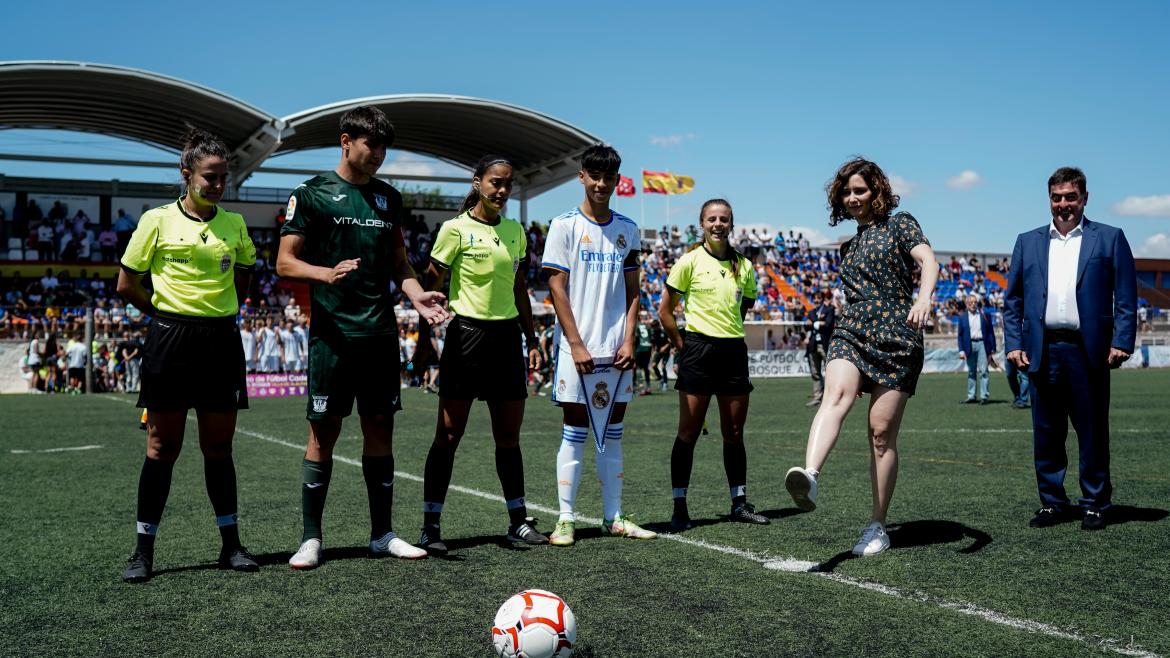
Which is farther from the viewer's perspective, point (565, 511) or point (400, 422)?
point (400, 422)

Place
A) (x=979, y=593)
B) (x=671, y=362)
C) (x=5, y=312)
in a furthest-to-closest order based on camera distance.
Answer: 1. (x=671, y=362)
2. (x=5, y=312)
3. (x=979, y=593)

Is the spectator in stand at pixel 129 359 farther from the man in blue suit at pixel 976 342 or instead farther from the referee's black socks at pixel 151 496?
the referee's black socks at pixel 151 496

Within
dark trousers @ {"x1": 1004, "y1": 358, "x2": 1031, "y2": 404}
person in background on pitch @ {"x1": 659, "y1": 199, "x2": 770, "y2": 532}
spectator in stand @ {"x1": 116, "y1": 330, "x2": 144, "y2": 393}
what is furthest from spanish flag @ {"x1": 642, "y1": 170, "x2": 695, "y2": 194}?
person in background on pitch @ {"x1": 659, "y1": 199, "x2": 770, "y2": 532}

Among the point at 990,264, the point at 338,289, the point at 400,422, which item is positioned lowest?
the point at 400,422

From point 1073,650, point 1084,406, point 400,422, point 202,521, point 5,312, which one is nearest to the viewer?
point 1073,650

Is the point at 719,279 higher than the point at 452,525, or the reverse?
the point at 719,279

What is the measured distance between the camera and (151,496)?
474cm

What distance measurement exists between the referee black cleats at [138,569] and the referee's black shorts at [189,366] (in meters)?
0.71

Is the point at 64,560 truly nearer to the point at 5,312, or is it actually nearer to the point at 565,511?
the point at 565,511

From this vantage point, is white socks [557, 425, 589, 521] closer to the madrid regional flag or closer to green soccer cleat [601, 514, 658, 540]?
Result: green soccer cleat [601, 514, 658, 540]

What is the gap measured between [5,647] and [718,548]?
3207 millimetres

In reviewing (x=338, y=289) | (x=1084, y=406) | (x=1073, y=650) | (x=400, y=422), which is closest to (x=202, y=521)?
(x=338, y=289)

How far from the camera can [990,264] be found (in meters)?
55.3

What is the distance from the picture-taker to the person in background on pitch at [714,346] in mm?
6215
